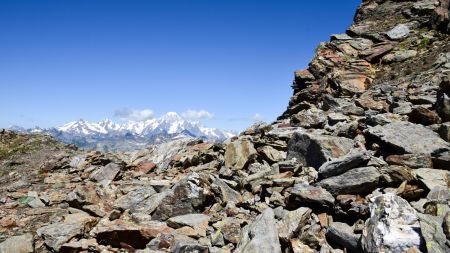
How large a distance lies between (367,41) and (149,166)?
1195 inches

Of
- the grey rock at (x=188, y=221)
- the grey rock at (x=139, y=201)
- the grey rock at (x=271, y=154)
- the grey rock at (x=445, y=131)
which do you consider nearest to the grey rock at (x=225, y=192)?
the grey rock at (x=188, y=221)

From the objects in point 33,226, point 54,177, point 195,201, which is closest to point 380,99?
point 195,201

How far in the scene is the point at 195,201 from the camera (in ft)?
58.8

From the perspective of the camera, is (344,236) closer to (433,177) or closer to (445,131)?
(433,177)

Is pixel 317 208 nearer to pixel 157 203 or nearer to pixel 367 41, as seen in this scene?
pixel 157 203

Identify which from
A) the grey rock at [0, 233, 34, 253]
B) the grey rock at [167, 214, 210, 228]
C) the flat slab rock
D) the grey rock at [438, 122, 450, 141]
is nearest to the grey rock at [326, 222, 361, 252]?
the grey rock at [167, 214, 210, 228]

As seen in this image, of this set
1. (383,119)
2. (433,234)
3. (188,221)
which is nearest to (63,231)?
(188,221)

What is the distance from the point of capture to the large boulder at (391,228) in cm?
1003

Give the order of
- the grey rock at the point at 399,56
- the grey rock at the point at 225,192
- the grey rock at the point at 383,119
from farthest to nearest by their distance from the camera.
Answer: the grey rock at the point at 399,56 < the grey rock at the point at 383,119 < the grey rock at the point at 225,192

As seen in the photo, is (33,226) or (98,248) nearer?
(98,248)

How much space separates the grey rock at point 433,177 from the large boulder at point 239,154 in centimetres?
1047

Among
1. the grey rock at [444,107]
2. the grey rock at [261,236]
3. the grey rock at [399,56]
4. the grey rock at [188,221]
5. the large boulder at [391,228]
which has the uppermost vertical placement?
the grey rock at [399,56]

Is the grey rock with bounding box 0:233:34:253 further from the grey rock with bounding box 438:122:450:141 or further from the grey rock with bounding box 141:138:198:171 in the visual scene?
the grey rock with bounding box 438:122:450:141

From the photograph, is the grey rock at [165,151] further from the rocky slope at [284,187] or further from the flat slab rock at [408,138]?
the flat slab rock at [408,138]
